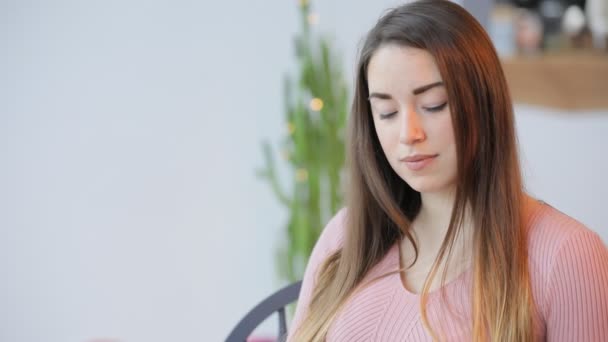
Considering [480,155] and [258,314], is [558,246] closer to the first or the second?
[480,155]

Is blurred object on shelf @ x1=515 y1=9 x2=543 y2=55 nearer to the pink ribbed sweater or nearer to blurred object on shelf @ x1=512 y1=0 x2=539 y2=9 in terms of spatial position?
blurred object on shelf @ x1=512 y1=0 x2=539 y2=9

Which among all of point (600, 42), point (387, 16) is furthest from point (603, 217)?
point (387, 16)

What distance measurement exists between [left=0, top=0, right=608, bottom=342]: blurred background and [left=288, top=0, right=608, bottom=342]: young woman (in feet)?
4.45

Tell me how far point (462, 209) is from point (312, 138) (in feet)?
5.25

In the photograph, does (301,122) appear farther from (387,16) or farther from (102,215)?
(387,16)

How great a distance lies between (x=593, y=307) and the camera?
4.51 ft

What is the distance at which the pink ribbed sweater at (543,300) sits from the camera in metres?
1.38

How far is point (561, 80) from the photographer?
155 inches

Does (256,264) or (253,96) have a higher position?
(253,96)

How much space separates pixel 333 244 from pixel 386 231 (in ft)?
0.38

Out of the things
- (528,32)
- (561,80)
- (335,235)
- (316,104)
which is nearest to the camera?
(335,235)

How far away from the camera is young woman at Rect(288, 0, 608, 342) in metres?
1.39

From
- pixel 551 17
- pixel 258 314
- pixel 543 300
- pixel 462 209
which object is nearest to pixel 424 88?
pixel 462 209

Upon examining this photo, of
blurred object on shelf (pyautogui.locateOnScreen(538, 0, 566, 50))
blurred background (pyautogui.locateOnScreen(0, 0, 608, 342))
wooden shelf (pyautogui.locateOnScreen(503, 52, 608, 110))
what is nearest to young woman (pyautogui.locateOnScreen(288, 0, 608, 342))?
blurred background (pyautogui.locateOnScreen(0, 0, 608, 342))
